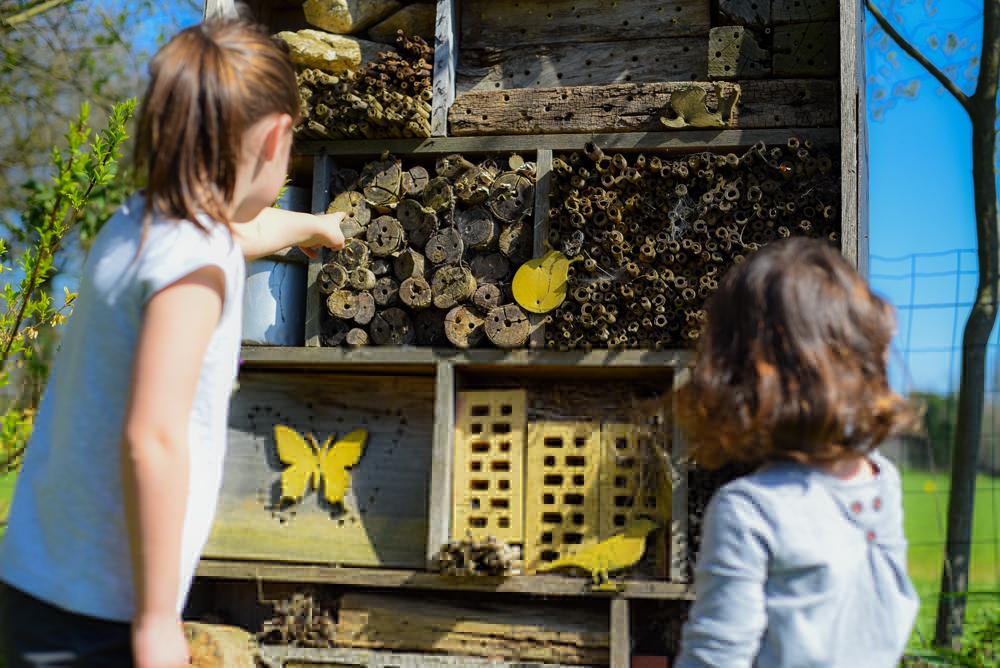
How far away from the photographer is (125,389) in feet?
4.37

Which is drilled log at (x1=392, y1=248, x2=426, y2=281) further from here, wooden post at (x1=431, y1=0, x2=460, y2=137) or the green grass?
the green grass

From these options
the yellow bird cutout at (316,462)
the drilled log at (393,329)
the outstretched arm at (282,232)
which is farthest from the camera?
the yellow bird cutout at (316,462)

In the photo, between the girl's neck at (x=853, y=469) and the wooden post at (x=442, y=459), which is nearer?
the girl's neck at (x=853, y=469)

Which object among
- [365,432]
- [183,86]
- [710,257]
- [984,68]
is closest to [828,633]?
[183,86]

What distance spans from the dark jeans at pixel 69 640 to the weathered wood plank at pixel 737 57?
2.78m

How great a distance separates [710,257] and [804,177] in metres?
0.39

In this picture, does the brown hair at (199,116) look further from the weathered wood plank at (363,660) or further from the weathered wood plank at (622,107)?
the weathered wood plank at (363,660)

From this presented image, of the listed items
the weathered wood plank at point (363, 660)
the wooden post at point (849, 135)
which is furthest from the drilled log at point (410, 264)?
the wooden post at point (849, 135)

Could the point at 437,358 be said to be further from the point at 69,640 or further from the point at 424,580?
the point at 69,640

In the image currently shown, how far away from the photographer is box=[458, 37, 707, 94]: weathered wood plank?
12.0 feet

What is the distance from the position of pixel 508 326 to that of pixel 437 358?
264 millimetres

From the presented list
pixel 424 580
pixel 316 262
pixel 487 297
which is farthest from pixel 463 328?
pixel 424 580

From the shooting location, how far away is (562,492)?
3.46 metres

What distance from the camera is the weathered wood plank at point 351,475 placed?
3.58 meters
